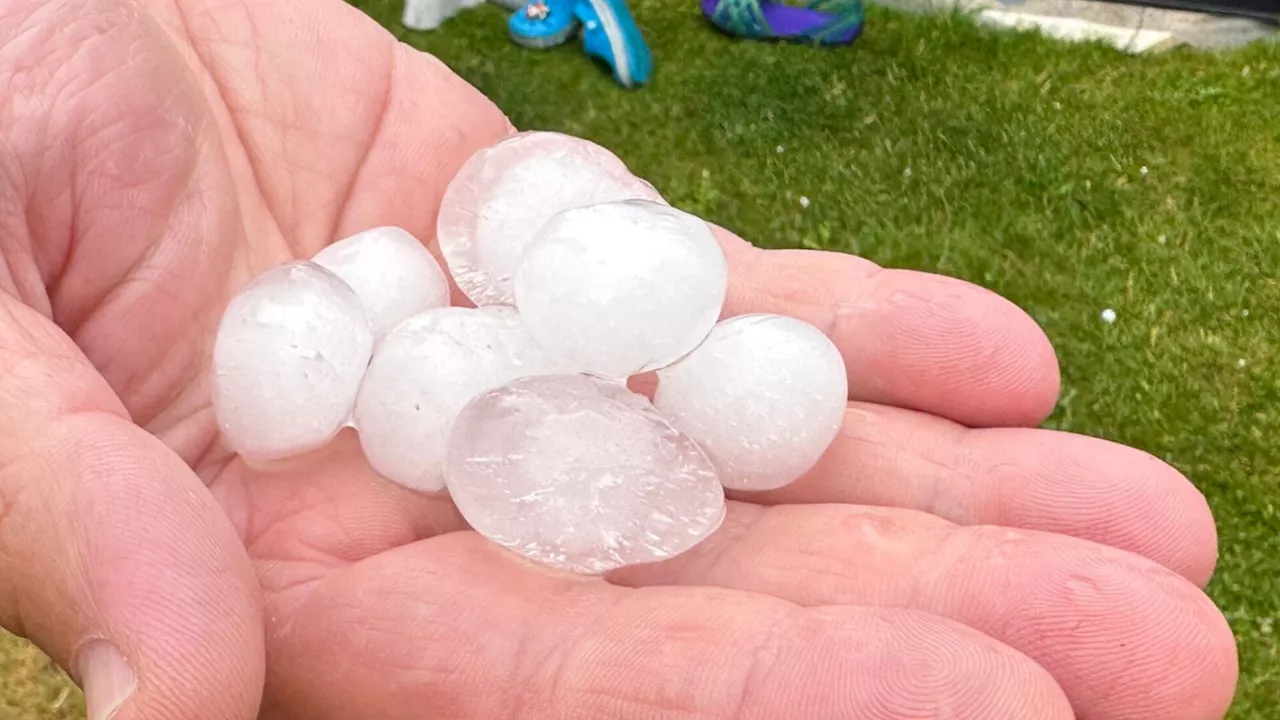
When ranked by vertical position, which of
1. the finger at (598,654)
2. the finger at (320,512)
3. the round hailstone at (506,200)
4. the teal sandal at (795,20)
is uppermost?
the round hailstone at (506,200)

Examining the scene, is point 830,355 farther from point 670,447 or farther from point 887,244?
point 887,244

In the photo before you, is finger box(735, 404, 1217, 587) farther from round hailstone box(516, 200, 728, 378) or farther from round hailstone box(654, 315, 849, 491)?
round hailstone box(516, 200, 728, 378)

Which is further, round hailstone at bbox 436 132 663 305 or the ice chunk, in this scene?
the ice chunk

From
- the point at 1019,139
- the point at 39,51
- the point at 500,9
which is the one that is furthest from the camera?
the point at 500,9

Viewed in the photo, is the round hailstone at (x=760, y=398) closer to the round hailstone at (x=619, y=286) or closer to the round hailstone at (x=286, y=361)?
the round hailstone at (x=619, y=286)

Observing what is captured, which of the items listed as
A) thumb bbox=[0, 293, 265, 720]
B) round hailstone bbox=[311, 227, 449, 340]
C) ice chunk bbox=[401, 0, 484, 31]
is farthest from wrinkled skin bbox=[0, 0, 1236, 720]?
ice chunk bbox=[401, 0, 484, 31]

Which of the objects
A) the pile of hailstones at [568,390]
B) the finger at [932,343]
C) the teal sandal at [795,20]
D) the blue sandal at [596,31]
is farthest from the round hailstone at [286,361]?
the teal sandal at [795,20]

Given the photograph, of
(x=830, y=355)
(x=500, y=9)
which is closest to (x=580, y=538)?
(x=830, y=355)
